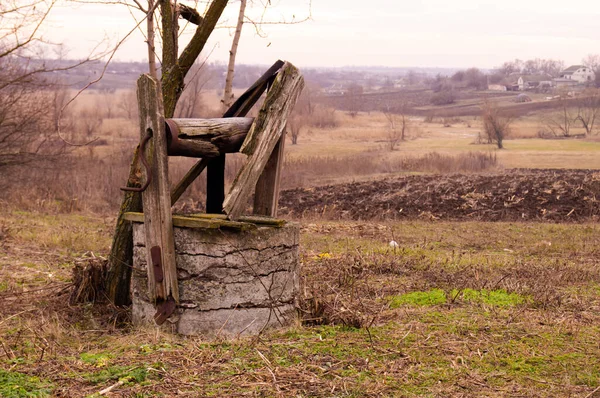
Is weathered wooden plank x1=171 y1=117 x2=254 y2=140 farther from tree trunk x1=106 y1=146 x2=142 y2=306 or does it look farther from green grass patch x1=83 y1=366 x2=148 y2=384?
green grass patch x1=83 y1=366 x2=148 y2=384

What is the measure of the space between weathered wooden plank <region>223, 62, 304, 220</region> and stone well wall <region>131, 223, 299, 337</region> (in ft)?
0.80

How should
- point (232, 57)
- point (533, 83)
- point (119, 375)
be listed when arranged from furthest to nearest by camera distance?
point (533, 83) < point (232, 57) < point (119, 375)

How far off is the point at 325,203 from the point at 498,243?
7030 millimetres

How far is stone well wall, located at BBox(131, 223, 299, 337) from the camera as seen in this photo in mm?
5090

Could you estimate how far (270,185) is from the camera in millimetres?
5852

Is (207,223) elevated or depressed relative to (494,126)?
depressed

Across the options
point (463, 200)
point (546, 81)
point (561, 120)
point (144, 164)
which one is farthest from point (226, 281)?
point (546, 81)

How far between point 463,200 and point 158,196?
558 inches

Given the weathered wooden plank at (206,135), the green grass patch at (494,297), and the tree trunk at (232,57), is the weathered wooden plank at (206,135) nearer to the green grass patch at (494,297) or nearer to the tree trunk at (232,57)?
the green grass patch at (494,297)

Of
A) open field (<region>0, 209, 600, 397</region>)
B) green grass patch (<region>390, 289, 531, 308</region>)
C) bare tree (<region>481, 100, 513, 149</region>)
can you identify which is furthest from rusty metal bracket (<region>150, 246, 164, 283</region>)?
bare tree (<region>481, 100, 513, 149</region>)

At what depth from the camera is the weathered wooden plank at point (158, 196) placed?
5000 mm

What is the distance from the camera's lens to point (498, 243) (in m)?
12.8

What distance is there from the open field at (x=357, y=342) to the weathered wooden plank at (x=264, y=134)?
3.49 ft

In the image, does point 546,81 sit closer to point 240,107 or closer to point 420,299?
point 420,299
